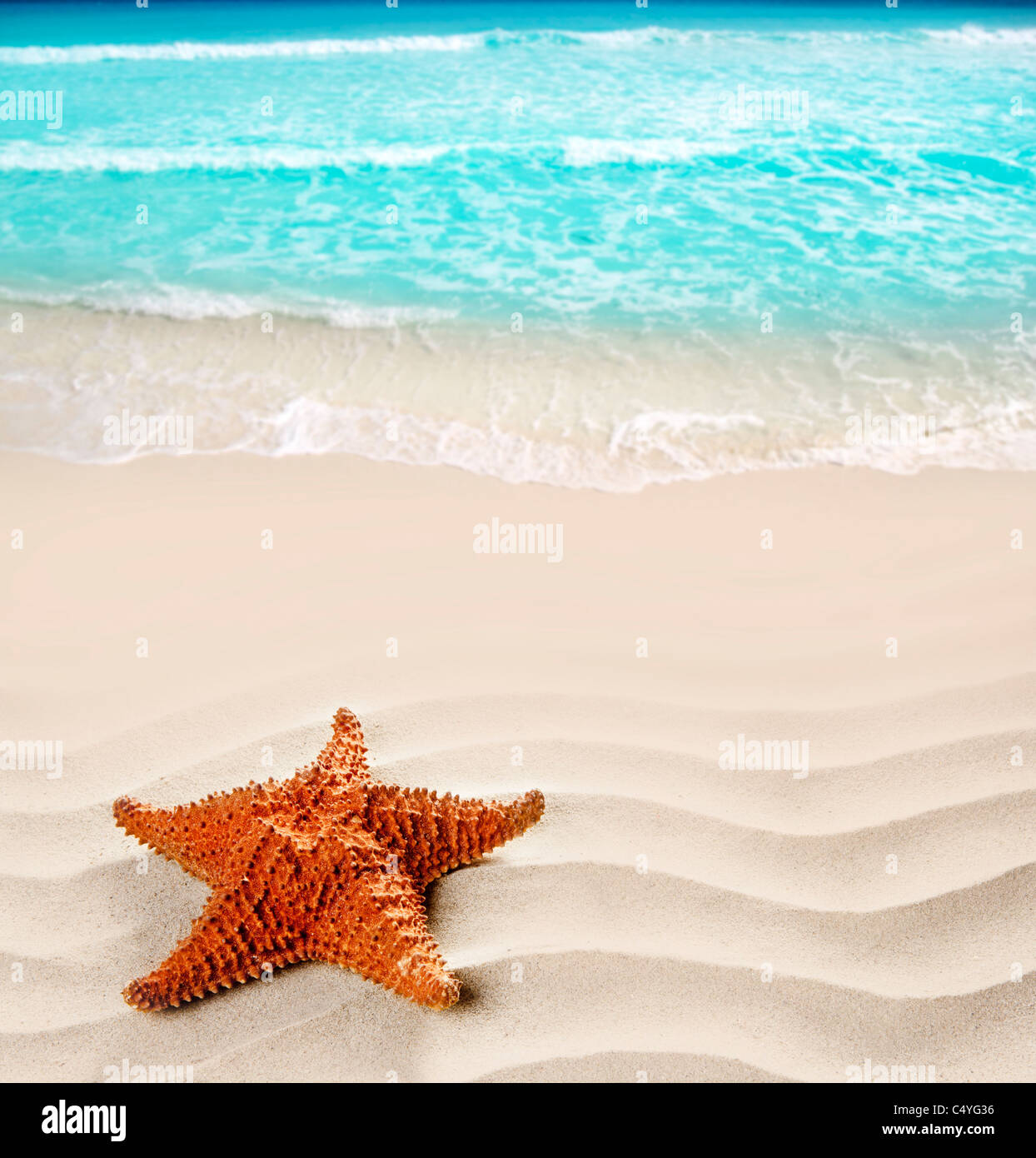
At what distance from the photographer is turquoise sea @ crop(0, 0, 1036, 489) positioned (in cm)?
678

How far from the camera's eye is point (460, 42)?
2450 cm

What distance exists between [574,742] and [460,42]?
25488 millimetres

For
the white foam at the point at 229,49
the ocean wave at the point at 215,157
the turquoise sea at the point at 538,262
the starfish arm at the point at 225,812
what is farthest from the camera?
the white foam at the point at 229,49

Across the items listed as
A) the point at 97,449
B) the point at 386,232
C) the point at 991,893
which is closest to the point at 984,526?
the point at 991,893

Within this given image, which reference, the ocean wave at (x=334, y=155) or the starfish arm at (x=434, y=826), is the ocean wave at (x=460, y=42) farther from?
the starfish arm at (x=434, y=826)

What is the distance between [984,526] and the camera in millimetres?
5320

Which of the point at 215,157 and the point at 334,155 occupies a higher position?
the point at 334,155

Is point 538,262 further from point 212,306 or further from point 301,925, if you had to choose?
point 301,925

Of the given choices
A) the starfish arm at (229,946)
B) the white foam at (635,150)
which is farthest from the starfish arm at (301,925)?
the white foam at (635,150)

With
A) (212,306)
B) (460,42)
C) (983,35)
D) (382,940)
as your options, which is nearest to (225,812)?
(382,940)

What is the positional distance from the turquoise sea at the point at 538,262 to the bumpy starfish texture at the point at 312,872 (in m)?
3.30

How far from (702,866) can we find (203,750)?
6.63 feet

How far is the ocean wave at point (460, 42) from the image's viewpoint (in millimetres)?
23359
